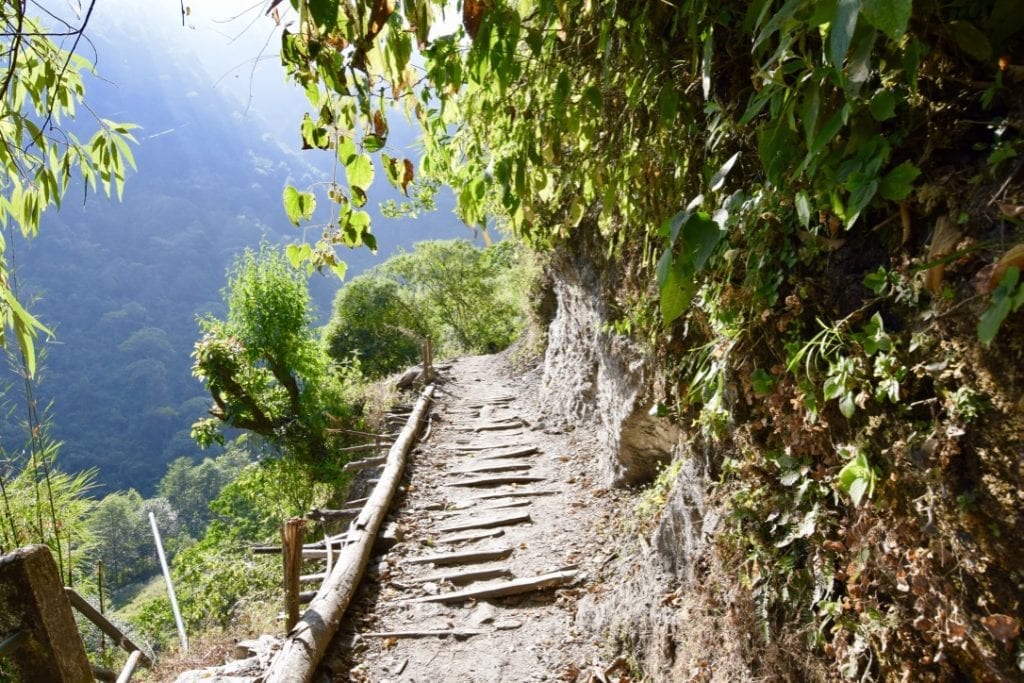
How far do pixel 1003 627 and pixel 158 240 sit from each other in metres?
112

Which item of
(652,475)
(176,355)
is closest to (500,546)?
(652,475)

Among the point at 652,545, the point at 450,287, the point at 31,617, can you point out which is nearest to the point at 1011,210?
the point at 31,617

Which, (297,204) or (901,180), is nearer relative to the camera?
(901,180)

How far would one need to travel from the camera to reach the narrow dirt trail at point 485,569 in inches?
131

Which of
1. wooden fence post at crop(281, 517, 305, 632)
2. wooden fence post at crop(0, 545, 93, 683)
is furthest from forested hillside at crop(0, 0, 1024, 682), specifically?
wooden fence post at crop(281, 517, 305, 632)

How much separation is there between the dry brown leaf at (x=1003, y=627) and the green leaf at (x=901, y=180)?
0.84 m

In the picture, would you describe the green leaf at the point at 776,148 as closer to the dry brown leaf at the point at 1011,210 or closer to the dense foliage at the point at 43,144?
the dry brown leaf at the point at 1011,210

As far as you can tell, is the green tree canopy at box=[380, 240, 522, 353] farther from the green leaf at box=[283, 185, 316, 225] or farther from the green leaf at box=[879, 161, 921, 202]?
the green leaf at box=[879, 161, 921, 202]

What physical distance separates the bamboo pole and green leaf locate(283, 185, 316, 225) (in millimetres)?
2724

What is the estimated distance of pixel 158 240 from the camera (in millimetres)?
93500

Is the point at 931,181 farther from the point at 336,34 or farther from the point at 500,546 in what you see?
the point at 500,546

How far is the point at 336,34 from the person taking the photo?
1136mm

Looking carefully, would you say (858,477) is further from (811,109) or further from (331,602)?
(331,602)

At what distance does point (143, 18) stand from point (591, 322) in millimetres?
146511
